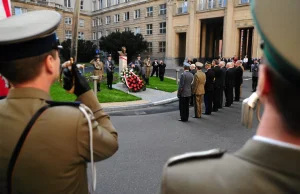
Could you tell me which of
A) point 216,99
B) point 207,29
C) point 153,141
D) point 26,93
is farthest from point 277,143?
point 207,29

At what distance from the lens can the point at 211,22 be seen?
4072 centimetres

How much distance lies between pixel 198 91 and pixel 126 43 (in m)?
36.1

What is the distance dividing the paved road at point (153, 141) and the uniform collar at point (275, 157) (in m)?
2.06

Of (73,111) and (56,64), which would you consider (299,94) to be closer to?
(73,111)

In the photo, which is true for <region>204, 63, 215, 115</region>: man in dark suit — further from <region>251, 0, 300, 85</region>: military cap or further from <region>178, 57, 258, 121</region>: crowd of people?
<region>251, 0, 300, 85</region>: military cap

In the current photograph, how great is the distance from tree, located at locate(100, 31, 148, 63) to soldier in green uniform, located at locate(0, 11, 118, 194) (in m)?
43.4

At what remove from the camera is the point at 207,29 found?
4253 centimetres

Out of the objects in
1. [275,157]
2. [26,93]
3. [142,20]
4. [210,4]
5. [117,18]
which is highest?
[117,18]

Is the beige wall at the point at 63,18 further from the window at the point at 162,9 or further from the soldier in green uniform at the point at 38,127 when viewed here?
the soldier in green uniform at the point at 38,127

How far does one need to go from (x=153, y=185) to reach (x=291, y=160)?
3558 millimetres

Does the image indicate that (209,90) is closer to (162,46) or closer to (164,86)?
(164,86)

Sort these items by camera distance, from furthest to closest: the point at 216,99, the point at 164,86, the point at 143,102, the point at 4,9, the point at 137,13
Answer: the point at 137,13
the point at 164,86
the point at 143,102
the point at 216,99
the point at 4,9

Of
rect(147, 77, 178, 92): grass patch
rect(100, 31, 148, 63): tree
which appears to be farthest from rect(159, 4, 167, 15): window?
rect(147, 77, 178, 92): grass patch

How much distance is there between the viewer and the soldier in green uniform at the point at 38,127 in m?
1.36
